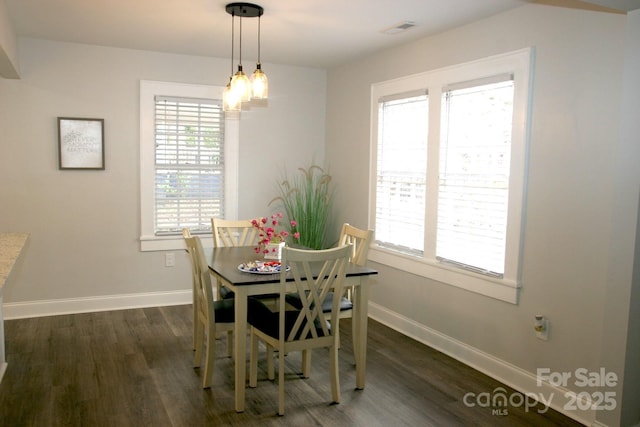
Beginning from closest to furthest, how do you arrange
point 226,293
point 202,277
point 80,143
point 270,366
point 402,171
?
point 202,277
point 270,366
point 226,293
point 402,171
point 80,143

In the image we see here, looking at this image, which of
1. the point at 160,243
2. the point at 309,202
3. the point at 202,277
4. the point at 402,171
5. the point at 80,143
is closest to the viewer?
the point at 202,277

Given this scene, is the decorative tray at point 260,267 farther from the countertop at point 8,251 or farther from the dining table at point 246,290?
the countertop at point 8,251

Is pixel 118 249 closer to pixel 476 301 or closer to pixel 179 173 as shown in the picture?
pixel 179 173

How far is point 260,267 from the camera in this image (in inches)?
129

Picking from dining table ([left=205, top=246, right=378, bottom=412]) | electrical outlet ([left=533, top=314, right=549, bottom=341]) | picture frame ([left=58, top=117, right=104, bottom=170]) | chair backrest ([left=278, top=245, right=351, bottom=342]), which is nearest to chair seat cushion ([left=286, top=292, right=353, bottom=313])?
dining table ([left=205, top=246, right=378, bottom=412])

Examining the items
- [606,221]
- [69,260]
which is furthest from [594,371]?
[69,260]

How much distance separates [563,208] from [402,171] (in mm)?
1599

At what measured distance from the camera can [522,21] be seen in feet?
10.9

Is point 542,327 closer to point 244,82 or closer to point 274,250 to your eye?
point 274,250

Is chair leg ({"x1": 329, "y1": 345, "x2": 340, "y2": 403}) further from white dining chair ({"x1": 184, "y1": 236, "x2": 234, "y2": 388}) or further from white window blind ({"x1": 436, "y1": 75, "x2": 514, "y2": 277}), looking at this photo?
white window blind ({"x1": 436, "y1": 75, "x2": 514, "y2": 277})

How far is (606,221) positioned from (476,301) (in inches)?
45.5

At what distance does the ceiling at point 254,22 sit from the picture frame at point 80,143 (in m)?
0.71

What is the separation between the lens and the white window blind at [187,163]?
5.09 metres

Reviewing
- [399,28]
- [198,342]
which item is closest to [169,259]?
[198,342]
